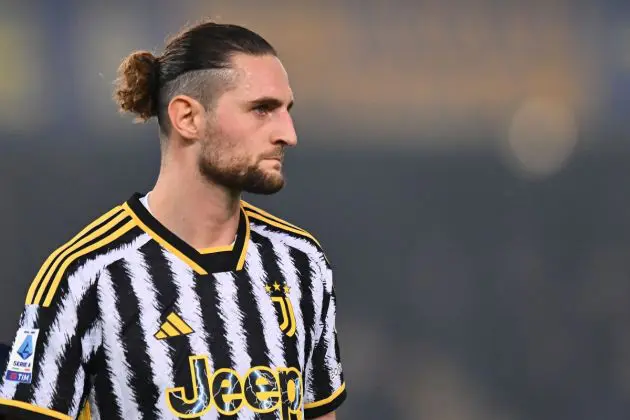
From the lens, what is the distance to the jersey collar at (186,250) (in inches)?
95.3

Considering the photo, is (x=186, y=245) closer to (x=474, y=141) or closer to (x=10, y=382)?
(x=10, y=382)

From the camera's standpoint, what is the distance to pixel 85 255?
7.64ft

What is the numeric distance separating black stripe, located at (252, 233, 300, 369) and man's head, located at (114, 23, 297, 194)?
18cm

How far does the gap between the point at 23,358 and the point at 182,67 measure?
71cm

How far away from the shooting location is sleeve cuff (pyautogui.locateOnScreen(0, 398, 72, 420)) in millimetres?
2252

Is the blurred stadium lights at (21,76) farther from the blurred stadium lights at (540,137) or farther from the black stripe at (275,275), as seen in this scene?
the blurred stadium lights at (540,137)

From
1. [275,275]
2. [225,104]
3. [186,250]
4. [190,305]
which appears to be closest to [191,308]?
[190,305]

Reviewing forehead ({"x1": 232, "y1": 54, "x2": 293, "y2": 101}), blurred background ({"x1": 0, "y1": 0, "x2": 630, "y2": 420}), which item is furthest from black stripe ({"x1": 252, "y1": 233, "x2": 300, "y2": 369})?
blurred background ({"x1": 0, "y1": 0, "x2": 630, "y2": 420})

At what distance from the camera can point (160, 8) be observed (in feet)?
12.6

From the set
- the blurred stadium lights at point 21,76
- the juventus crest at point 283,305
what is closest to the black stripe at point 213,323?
the juventus crest at point 283,305

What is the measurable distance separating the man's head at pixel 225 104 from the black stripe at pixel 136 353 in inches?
12.6

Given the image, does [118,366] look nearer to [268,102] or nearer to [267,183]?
[267,183]

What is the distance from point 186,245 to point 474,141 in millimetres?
1789

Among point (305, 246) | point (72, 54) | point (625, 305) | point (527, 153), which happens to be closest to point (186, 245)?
point (305, 246)
